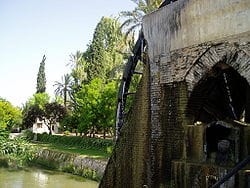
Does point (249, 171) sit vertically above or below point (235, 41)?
below

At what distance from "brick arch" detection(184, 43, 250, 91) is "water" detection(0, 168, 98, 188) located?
14.2m

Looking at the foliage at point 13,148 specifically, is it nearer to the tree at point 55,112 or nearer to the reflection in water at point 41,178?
the reflection in water at point 41,178

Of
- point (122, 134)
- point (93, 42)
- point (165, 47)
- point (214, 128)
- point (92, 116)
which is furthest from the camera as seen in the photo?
point (93, 42)

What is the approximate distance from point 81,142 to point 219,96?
24558mm

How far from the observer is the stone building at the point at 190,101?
5.19 m

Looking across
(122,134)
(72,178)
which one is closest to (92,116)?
(72,178)

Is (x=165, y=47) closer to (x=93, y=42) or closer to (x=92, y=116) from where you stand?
(x=92, y=116)

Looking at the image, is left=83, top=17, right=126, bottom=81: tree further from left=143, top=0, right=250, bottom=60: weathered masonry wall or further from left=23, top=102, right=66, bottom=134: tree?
left=143, top=0, right=250, bottom=60: weathered masonry wall

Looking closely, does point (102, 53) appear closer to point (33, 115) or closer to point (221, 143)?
point (33, 115)

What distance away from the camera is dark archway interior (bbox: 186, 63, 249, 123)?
591 centimetres

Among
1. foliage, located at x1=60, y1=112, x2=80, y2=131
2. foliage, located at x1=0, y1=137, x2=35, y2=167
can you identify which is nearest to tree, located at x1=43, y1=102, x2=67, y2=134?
foliage, located at x1=60, y1=112, x2=80, y2=131

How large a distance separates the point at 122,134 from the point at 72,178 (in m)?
14.7

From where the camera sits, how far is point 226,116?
7.12 meters

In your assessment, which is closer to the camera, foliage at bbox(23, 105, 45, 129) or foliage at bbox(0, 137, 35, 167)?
foliage at bbox(0, 137, 35, 167)
